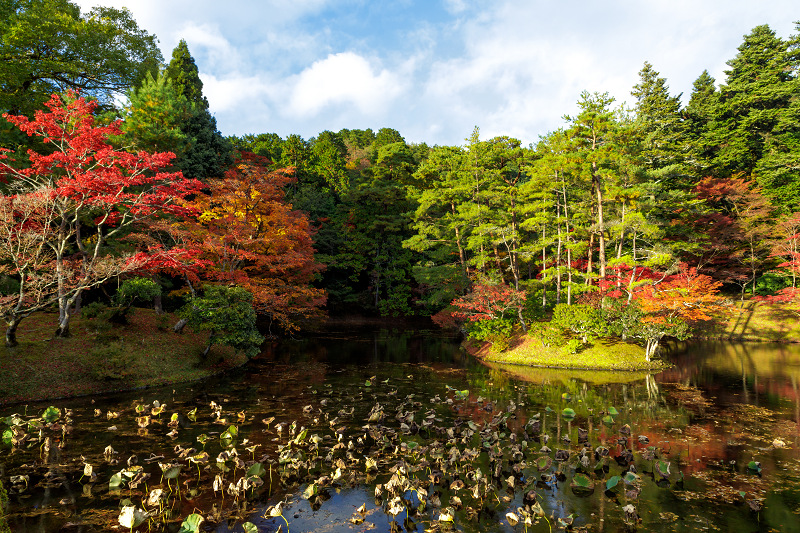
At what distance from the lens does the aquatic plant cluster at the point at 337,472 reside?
630cm

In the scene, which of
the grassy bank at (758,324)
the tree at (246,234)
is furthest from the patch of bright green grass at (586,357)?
the grassy bank at (758,324)

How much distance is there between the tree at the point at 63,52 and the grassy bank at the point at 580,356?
25.5 m

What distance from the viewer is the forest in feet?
49.0

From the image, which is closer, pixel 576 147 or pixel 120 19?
pixel 576 147

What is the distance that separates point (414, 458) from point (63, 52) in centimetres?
2687

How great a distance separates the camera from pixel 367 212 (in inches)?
1608

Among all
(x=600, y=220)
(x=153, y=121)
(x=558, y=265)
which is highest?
(x=153, y=121)

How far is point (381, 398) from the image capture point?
13.9 m

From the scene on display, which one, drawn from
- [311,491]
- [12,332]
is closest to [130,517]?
[311,491]

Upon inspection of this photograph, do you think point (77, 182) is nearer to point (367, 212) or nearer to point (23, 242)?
point (23, 242)

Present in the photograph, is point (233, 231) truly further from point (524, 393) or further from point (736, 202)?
point (736, 202)

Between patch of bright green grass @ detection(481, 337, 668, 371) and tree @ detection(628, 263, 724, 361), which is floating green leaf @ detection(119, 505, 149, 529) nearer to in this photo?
patch of bright green grass @ detection(481, 337, 668, 371)

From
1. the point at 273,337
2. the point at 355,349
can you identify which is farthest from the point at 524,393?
the point at 273,337

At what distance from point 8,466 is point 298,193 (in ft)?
121
